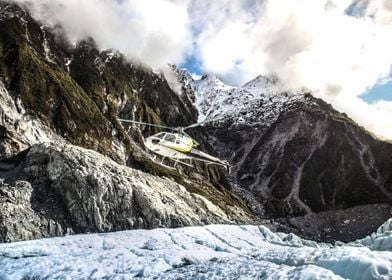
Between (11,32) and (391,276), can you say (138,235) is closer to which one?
(391,276)

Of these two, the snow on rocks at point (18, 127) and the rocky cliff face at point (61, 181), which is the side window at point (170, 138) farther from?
the snow on rocks at point (18, 127)

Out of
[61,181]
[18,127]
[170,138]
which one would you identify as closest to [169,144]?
[170,138]

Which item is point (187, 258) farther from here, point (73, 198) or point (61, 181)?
point (61, 181)

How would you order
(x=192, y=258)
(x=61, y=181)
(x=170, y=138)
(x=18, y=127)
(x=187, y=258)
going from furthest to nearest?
(x=18, y=127) → (x=61, y=181) → (x=170, y=138) → (x=192, y=258) → (x=187, y=258)

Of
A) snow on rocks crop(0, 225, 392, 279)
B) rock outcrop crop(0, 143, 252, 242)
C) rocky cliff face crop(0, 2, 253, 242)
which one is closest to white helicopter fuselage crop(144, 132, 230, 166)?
snow on rocks crop(0, 225, 392, 279)

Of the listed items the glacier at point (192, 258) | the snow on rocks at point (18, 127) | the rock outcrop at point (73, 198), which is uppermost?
the snow on rocks at point (18, 127)

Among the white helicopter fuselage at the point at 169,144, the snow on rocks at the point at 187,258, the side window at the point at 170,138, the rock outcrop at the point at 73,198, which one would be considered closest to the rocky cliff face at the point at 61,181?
the rock outcrop at the point at 73,198

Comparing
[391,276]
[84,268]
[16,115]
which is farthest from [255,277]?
[16,115]

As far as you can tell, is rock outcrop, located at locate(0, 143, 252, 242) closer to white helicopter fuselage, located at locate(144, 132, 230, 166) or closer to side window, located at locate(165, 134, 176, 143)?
white helicopter fuselage, located at locate(144, 132, 230, 166)
